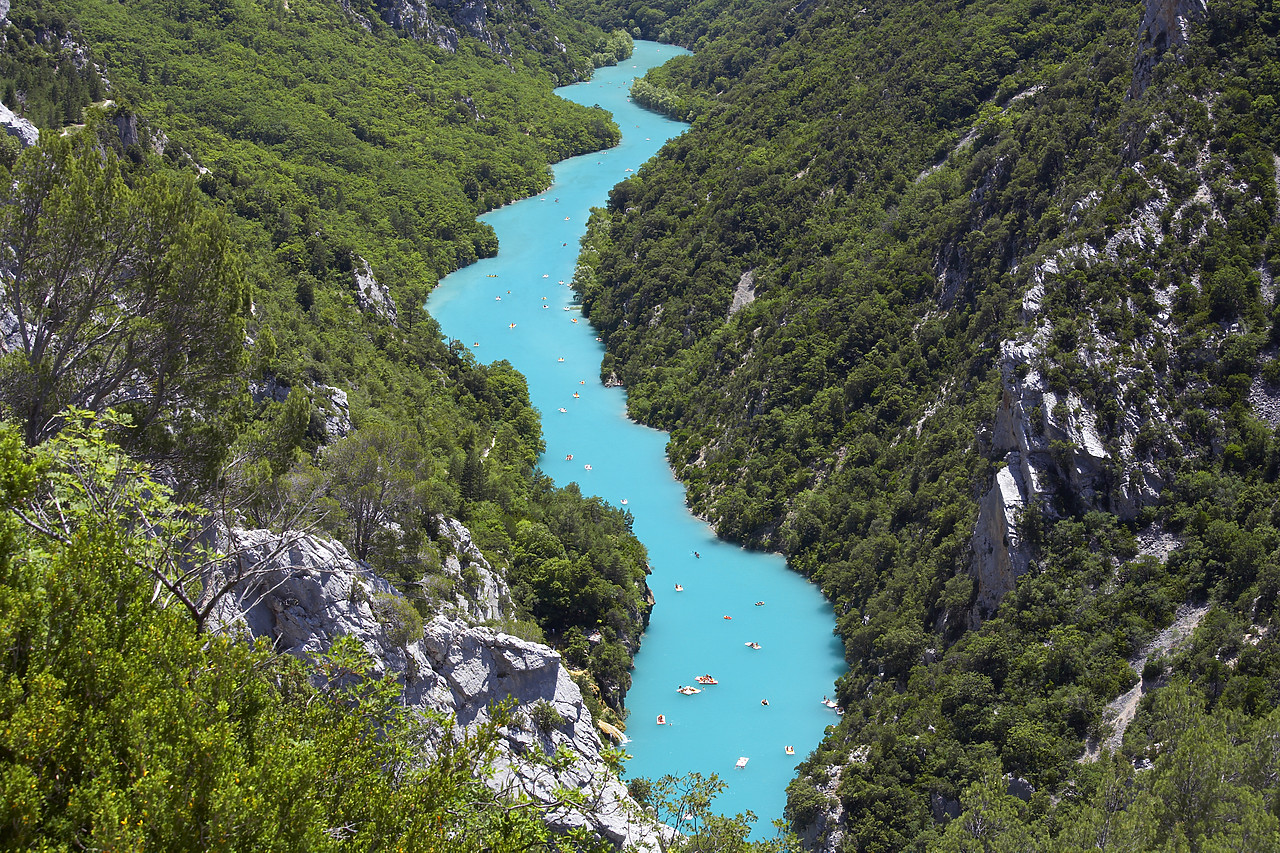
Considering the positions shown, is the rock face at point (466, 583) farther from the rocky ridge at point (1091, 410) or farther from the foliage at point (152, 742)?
the rocky ridge at point (1091, 410)

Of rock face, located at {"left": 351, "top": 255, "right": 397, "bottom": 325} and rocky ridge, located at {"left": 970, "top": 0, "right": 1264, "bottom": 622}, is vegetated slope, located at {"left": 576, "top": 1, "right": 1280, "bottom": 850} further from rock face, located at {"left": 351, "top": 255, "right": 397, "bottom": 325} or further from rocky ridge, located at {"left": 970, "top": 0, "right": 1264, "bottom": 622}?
rock face, located at {"left": 351, "top": 255, "right": 397, "bottom": 325}

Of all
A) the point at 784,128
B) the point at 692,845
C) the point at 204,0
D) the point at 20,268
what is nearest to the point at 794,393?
the point at 784,128

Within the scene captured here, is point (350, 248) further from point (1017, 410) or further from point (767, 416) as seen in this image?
point (1017, 410)

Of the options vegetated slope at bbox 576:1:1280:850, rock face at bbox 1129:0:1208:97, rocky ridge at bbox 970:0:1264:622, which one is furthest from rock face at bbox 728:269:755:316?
rocky ridge at bbox 970:0:1264:622

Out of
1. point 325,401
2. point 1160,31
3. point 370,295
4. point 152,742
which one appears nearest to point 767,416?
point 1160,31

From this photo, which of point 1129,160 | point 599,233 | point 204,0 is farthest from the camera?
point 204,0

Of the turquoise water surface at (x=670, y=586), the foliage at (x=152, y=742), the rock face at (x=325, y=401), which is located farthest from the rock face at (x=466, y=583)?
the foliage at (x=152, y=742)

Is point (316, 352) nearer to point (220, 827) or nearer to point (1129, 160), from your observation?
point (1129, 160)
